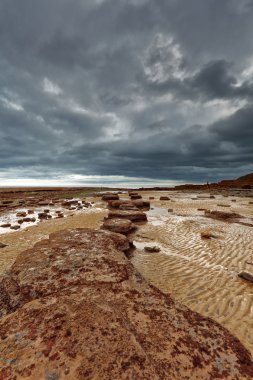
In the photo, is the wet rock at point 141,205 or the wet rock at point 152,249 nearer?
the wet rock at point 152,249

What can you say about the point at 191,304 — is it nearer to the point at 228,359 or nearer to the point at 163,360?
the point at 228,359

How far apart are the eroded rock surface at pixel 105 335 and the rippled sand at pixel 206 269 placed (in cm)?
183

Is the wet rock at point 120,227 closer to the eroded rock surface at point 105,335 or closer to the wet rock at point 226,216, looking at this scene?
the eroded rock surface at point 105,335

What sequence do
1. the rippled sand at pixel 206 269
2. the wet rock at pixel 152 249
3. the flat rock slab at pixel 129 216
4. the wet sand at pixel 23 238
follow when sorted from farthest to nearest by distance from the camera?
the flat rock slab at pixel 129 216
the wet rock at pixel 152 249
the wet sand at pixel 23 238
the rippled sand at pixel 206 269

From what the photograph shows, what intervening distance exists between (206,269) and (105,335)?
578cm

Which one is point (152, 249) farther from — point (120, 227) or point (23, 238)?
point (23, 238)

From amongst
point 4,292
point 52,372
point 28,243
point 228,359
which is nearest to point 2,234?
point 28,243

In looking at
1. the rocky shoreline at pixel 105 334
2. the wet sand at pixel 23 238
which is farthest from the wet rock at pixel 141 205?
the rocky shoreline at pixel 105 334

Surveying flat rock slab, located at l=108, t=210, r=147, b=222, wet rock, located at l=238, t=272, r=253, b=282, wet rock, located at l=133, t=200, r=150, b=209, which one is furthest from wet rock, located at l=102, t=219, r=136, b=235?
wet rock, located at l=133, t=200, r=150, b=209

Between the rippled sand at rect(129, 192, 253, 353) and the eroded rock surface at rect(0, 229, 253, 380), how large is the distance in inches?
72.0

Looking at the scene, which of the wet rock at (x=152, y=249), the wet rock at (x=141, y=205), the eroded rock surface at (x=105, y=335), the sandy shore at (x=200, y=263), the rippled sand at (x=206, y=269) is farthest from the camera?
the wet rock at (x=141, y=205)

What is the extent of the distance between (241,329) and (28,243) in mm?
10012

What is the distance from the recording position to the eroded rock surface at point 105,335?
2139mm

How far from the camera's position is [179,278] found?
21.9 ft
